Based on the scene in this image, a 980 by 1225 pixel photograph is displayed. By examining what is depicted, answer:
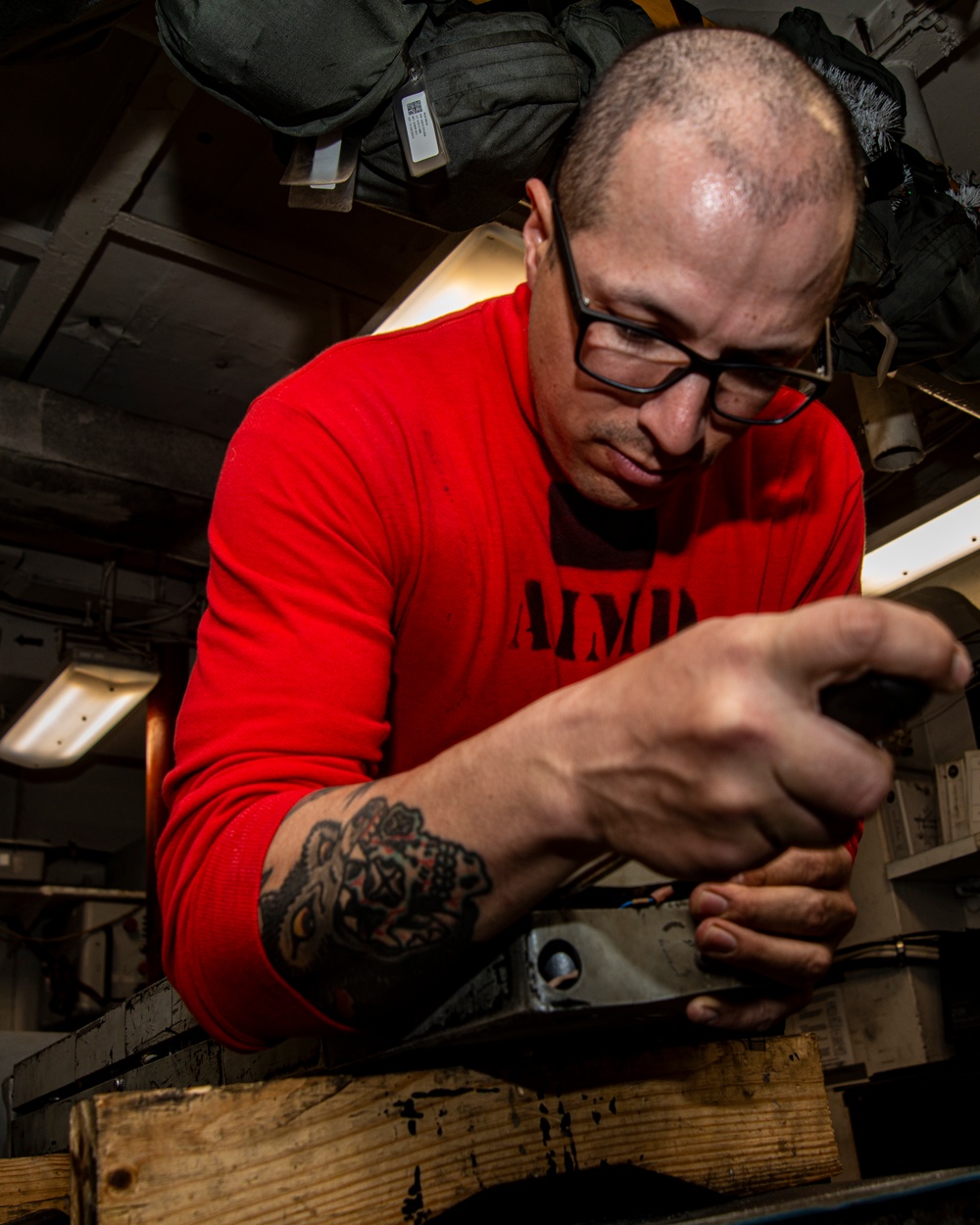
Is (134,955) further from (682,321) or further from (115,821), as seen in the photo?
(682,321)

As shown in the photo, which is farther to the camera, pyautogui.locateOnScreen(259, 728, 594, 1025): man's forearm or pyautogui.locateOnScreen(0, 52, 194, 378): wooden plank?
pyautogui.locateOnScreen(0, 52, 194, 378): wooden plank

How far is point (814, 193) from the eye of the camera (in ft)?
3.25

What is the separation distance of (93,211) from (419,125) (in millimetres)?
1555

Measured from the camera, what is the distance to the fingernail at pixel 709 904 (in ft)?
2.64

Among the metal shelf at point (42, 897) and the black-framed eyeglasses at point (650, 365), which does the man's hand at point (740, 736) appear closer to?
the black-framed eyeglasses at point (650, 365)

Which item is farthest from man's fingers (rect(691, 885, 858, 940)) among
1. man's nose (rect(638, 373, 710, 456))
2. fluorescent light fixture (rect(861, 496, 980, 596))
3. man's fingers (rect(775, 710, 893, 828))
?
fluorescent light fixture (rect(861, 496, 980, 596))

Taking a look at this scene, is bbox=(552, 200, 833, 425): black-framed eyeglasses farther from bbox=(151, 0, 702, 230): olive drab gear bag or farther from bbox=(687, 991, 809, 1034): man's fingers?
bbox=(151, 0, 702, 230): olive drab gear bag

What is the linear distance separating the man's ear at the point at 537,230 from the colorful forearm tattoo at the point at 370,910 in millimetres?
734

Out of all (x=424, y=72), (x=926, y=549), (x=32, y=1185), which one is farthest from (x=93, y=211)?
(x=926, y=549)

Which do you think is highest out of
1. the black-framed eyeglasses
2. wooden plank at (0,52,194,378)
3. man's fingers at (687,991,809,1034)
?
wooden plank at (0,52,194,378)

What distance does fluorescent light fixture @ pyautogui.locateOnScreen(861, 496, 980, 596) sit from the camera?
3.06m

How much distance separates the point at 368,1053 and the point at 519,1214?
0.62 feet

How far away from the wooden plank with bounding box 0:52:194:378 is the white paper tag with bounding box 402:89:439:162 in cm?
101

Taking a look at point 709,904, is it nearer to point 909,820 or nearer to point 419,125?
point 419,125
